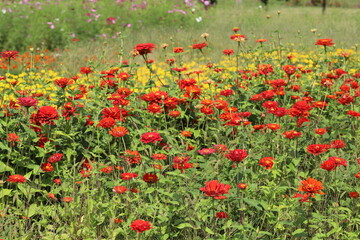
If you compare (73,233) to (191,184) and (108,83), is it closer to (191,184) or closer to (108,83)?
(191,184)

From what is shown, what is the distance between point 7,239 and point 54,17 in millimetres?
7862

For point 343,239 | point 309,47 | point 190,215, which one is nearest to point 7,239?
point 190,215

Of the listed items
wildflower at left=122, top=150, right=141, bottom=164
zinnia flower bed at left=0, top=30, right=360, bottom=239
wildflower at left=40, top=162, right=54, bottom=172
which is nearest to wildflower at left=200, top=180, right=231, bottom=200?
zinnia flower bed at left=0, top=30, right=360, bottom=239

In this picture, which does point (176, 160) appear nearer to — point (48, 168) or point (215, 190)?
point (215, 190)

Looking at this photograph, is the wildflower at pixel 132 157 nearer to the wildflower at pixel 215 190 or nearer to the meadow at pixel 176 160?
the meadow at pixel 176 160

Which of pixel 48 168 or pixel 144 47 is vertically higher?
pixel 144 47

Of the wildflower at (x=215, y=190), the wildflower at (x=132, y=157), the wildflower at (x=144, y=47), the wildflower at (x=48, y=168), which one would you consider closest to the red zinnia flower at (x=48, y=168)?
the wildflower at (x=48, y=168)

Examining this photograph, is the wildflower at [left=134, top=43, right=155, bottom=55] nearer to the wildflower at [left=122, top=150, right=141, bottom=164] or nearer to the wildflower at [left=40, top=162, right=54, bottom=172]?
the wildflower at [left=122, top=150, right=141, bottom=164]

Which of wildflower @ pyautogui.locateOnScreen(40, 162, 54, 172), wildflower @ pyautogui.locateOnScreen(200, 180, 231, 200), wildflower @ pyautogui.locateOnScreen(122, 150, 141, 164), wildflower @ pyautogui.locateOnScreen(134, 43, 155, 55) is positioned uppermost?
wildflower @ pyautogui.locateOnScreen(134, 43, 155, 55)

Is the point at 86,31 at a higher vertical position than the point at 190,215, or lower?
lower

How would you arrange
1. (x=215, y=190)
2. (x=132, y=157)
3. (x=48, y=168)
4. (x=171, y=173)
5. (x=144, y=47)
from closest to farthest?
(x=215, y=190) < (x=171, y=173) < (x=132, y=157) < (x=48, y=168) < (x=144, y=47)

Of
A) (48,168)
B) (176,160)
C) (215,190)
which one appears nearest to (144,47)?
(48,168)

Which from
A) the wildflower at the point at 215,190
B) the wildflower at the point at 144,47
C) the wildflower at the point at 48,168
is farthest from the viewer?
the wildflower at the point at 144,47

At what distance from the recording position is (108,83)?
11.8ft
